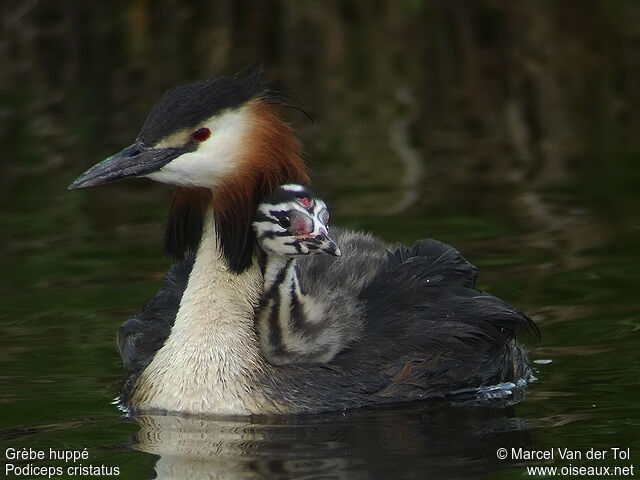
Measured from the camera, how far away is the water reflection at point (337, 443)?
723 centimetres

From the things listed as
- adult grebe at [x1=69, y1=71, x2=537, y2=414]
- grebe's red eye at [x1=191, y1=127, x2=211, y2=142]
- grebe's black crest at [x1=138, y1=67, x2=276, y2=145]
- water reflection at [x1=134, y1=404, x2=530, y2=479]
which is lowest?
water reflection at [x1=134, y1=404, x2=530, y2=479]

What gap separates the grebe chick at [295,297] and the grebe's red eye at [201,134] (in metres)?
0.49

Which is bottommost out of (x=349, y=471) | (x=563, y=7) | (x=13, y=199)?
(x=349, y=471)

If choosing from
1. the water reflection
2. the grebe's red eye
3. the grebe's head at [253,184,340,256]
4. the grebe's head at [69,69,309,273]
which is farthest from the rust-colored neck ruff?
the water reflection

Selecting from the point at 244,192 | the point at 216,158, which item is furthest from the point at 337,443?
the point at 216,158

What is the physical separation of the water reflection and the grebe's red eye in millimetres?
1479

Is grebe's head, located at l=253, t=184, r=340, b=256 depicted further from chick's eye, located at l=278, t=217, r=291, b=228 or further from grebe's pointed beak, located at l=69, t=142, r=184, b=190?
grebe's pointed beak, located at l=69, t=142, r=184, b=190

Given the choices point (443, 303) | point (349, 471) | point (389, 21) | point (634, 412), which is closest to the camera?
point (349, 471)

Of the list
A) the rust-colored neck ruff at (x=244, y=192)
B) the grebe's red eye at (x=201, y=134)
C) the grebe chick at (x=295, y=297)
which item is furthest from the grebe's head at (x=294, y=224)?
the grebe's red eye at (x=201, y=134)

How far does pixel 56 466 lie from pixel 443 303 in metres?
2.52

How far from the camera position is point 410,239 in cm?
1148

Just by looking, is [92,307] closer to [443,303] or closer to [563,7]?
[443,303]

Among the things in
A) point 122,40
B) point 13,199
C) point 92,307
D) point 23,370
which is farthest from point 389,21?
point 23,370

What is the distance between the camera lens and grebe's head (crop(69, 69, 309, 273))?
8.17 metres
